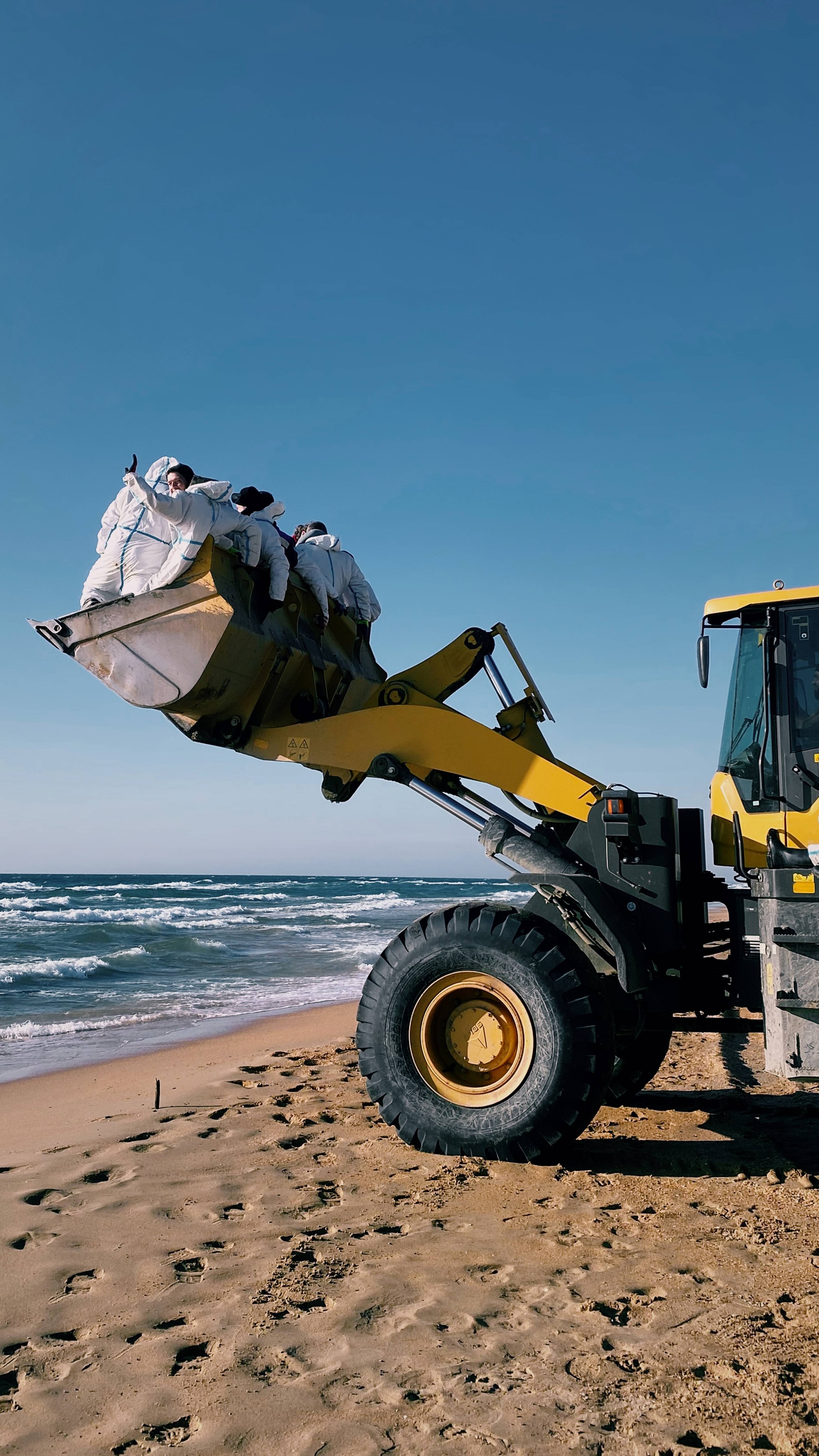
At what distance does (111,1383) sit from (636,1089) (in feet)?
14.9

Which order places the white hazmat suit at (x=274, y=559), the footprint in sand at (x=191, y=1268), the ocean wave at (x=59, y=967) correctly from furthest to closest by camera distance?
the ocean wave at (x=59, y=967), the white hazmat suit at (x=274, y=559), the footprint in sand at (x=191, y=1268)

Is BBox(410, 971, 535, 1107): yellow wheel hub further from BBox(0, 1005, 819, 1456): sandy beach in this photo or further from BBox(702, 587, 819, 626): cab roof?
BBox(702, 587, 819, 626): cab roof

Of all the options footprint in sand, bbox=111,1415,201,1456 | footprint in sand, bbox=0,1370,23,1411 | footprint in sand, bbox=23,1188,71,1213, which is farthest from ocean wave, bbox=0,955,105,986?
footprint in sand, bbox=111,1415,201,1456

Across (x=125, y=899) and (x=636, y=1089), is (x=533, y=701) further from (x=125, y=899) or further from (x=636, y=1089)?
(x=125, y=899)

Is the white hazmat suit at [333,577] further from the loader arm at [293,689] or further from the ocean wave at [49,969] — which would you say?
the ocean wave at [49,969]

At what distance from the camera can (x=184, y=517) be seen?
18.5 ft

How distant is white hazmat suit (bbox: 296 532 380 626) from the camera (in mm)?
6512

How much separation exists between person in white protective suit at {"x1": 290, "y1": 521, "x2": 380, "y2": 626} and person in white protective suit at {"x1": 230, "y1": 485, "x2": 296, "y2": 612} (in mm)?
220

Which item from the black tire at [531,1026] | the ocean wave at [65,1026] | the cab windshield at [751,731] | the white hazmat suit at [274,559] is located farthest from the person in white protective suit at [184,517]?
the ocean wave at [65,1026]

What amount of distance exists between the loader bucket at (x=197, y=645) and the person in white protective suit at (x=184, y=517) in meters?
0.07

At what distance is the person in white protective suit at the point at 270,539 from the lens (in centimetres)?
606

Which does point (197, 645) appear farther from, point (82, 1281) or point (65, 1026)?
point (65, 1026)

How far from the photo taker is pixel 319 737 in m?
6.17

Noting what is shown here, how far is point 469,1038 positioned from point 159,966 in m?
14.2
